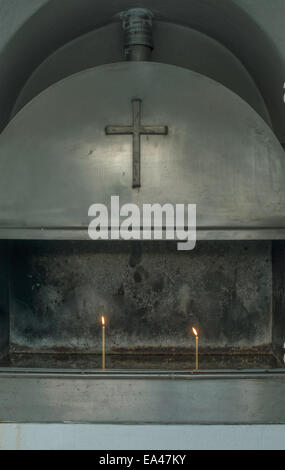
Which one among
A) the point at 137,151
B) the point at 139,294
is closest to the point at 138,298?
the point at 139,294

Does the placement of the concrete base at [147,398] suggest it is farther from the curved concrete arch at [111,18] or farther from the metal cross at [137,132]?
the curved concrete arch at [111,18]

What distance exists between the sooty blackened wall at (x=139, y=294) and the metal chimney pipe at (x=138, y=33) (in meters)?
0.72

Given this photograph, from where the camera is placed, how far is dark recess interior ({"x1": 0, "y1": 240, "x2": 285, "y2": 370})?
5.66 ft

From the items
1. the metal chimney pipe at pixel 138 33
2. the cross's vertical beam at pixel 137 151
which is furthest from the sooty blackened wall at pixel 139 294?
the metal chimney pipe at pixel 138 33

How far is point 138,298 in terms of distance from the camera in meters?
1.74

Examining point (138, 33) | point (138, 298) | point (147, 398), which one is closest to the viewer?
point (147, 398)

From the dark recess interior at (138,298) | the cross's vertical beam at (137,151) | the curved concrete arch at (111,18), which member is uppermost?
the curved concrete arch at (111,18)

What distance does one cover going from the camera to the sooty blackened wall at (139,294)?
1.73 meters

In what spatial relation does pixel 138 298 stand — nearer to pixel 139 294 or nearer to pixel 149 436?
pixel 139 294

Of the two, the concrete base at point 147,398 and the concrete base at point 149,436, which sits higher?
the concrete base at point 147,398

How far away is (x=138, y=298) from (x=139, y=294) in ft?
0.05

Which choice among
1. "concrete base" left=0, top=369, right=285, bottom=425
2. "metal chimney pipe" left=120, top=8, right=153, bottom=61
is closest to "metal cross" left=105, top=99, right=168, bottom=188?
"metal chimney pipe" left=120, top=8, right=153, bottom=61

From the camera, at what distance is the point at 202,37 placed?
173 cm
